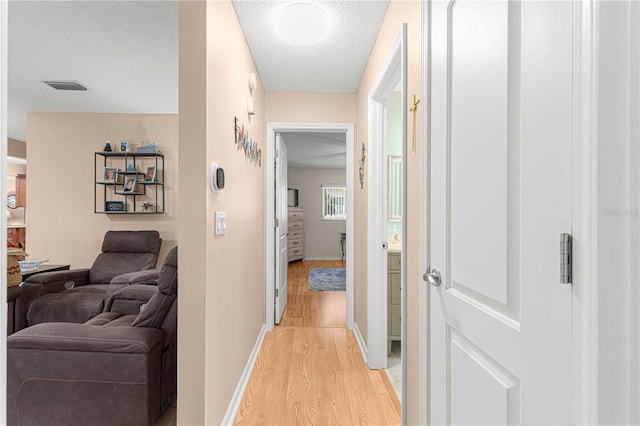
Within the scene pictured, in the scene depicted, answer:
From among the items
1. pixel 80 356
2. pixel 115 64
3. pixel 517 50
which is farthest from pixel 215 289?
pixel 115 64

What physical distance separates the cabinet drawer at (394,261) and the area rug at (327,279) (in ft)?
7.72

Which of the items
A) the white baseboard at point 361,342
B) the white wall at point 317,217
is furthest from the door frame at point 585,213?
the white wall at point 317,217

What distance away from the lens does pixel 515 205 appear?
0.74 meters

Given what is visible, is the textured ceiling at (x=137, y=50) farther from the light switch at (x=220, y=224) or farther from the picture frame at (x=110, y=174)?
the light switch at (x=220, y=224)

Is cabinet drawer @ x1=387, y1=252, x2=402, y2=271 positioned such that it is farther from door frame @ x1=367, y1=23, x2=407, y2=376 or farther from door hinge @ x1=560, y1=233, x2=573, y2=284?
door hinge @ x1=560, y1=233, x2=573, y2=284

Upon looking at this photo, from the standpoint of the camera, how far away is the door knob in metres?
1.13

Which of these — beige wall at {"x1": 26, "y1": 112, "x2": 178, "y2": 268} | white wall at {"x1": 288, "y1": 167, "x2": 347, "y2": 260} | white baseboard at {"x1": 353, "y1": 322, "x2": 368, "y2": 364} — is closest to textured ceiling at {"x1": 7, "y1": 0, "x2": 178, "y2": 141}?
beige wall at {"x1": 26, "y1": 112, "x2": 178, "y2": 268}

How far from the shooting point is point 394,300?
2.78 metres

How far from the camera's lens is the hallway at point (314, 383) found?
188cm

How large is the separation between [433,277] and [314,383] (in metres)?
1.49

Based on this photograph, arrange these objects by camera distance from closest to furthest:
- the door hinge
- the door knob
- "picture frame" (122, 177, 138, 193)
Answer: the door hinge, the door knob, "picture frame" (122, 177, 138, 193)

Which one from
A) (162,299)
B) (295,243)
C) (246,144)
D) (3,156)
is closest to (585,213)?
(3,156)

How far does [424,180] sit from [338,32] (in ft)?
4.95

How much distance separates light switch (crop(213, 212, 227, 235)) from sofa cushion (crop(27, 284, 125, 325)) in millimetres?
2051
